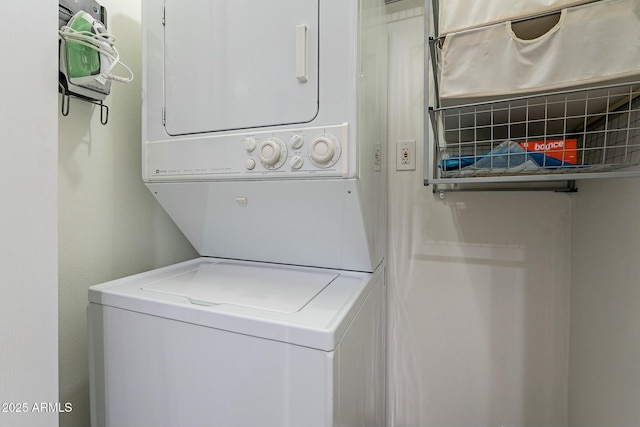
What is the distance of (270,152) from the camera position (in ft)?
3.56

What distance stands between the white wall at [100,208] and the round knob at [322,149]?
3.34ft

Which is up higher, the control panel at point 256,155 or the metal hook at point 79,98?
the metal hook at point 79,98

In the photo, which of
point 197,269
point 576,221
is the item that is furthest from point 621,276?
point 197,269

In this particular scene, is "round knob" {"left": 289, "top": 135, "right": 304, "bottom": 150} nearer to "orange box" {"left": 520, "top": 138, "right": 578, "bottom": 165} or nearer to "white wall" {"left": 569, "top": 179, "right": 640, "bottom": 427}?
"orange box" {"left": 520, "top": 138, "right": 578, "bottom": 165}

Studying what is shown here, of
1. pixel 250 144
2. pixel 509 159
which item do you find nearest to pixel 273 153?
pixel 250 144

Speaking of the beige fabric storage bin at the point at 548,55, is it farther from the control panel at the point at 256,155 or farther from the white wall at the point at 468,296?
the white wall at the point at 468,296

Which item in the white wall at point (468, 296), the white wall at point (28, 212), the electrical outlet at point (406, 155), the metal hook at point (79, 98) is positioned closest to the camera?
the white wall at point (28, 212)

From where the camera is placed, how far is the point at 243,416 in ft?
2.85

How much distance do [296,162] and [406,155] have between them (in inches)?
32.5

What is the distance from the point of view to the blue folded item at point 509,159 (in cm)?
94

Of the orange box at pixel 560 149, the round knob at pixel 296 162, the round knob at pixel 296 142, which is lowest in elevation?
the round knob at pixel 296 162

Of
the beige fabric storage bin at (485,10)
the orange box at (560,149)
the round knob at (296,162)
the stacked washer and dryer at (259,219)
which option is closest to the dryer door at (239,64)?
the stacked washer and dryer at (259,219)

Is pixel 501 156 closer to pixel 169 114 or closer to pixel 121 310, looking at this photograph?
pixel 169 114

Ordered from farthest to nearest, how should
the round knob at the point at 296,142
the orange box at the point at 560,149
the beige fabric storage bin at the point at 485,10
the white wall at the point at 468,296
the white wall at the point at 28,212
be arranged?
1. the white wall at the point at 468,296
2. the round knob at the point at 296,142
3. the orange box at the point at 560,149
4. the beige fabric storage bin at the point at 485,10
5. the white wall at the point at 28,212
